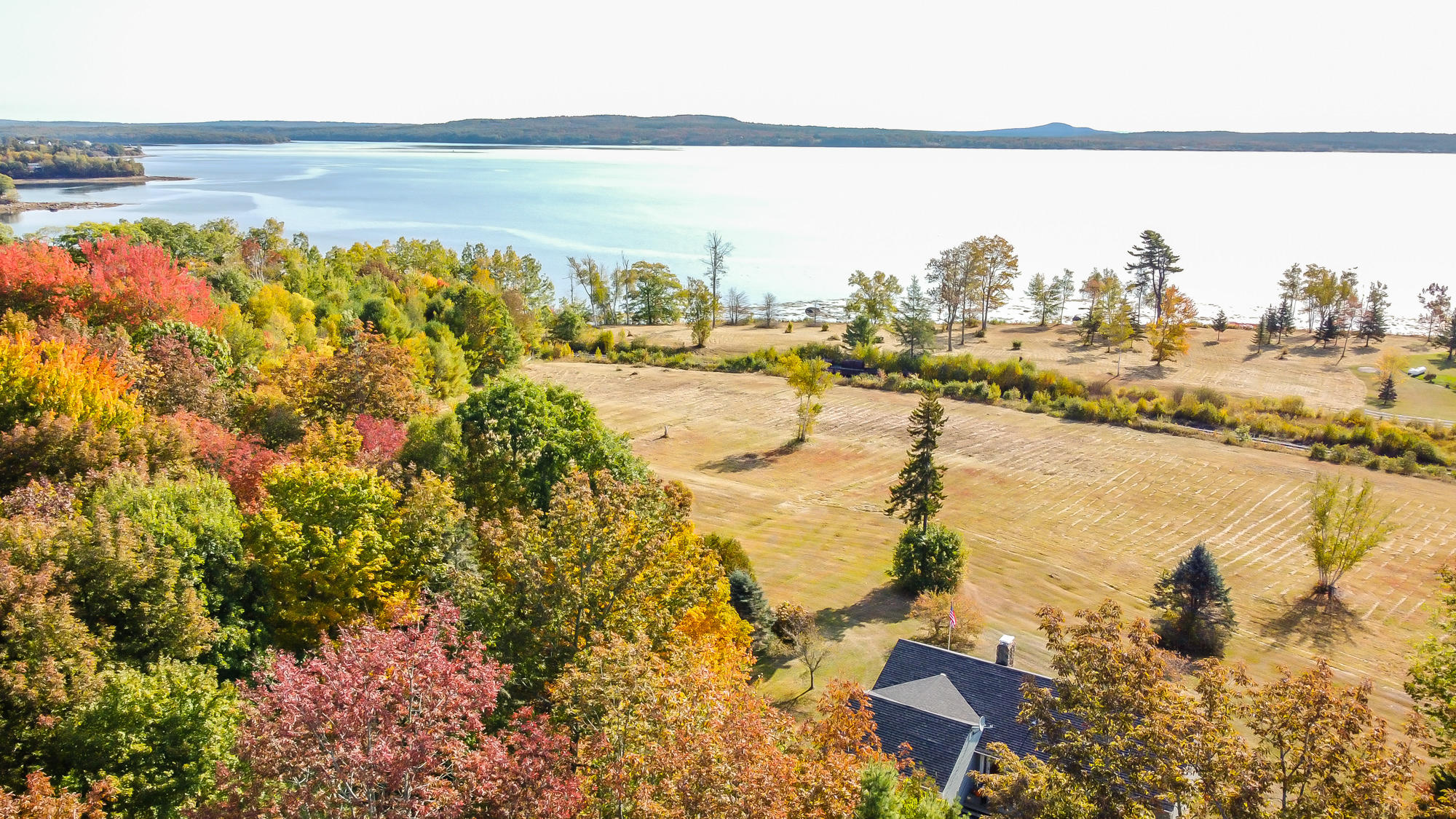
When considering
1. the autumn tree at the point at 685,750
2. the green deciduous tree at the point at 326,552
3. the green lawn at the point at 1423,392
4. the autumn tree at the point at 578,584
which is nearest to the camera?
the autumn tree at the point at 685,750

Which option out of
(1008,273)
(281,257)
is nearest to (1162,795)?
(281,257)

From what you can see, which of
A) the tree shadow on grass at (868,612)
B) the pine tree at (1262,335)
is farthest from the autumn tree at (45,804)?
the pine tree at (1262,335)

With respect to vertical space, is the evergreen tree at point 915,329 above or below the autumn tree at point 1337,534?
above

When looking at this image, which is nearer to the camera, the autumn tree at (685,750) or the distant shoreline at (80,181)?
the autumn tree at (685,750)

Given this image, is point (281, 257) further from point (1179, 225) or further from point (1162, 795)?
point (1179, 225)

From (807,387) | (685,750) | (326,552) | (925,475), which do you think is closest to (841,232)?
(807,387)

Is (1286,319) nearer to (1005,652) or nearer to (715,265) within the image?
(715,265)

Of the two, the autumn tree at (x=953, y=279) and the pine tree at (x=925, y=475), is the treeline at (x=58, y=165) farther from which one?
the pine tree at (x=925, y=475)
